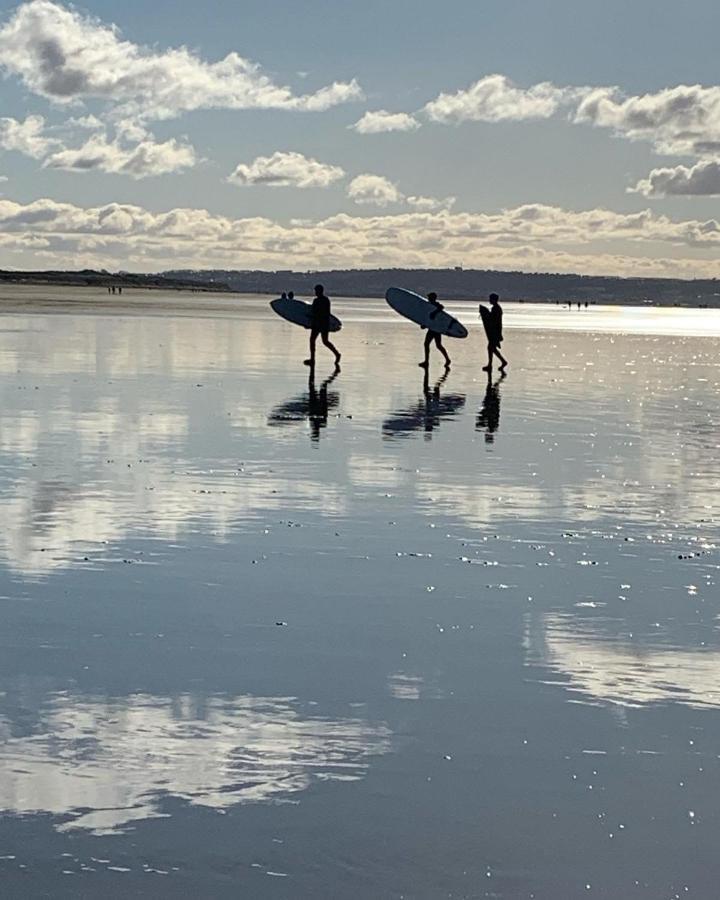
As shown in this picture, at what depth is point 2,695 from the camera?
8.23 meters

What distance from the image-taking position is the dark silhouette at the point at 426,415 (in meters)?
24.5

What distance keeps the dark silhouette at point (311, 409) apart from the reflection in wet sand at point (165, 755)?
14.4 meters

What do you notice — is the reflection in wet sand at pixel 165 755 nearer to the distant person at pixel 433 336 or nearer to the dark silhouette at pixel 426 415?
the dark silhouette at pixel 426 415

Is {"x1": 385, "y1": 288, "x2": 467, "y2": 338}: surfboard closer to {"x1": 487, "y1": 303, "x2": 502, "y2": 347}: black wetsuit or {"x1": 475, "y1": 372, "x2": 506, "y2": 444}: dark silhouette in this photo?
{"x1": 487, "y1": 303, "x2": 502, "y2": 347}: black wetsuit

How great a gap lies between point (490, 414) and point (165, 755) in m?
21.5

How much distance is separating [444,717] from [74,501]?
809 cm

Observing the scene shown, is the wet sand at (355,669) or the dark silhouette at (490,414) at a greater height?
the dark silhouette at (490,414)

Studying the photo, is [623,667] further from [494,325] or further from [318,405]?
[494,325]

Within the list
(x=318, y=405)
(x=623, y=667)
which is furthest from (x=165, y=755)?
(x=318, y=405)

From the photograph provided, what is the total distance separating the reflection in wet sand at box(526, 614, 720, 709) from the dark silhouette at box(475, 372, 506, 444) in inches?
513

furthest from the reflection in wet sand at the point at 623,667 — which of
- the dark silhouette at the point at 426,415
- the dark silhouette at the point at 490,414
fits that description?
the dark silhouette at the point at 426,415

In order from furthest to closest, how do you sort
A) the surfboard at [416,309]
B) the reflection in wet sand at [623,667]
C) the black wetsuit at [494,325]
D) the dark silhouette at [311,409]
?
the surfboard at [416,309]
the black wetsuit at [494,325]
the dark silhouette at [311,409]
the reflection in wet sand at [623,667]

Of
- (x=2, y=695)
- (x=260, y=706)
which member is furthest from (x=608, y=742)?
(x=2, y=695)

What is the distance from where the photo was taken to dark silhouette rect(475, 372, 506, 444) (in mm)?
24806
